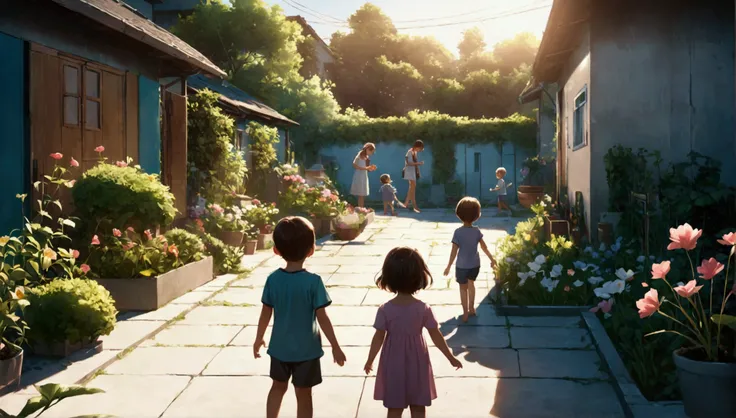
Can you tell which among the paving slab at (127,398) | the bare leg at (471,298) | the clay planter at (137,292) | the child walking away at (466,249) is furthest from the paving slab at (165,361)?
the bare leg at (471,298)

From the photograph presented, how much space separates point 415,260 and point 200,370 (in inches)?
87.7

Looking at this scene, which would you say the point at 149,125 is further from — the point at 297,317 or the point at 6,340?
the point at 297,317

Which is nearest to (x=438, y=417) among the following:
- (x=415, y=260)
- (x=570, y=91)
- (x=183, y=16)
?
(x=415, y=260)

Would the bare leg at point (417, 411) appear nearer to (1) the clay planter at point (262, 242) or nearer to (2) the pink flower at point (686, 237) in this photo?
(2) the pink flower at point (686, 237)

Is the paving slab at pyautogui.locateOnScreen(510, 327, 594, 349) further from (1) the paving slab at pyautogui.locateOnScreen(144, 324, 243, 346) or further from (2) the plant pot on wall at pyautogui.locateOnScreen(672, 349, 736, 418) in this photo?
(1) the paving slab at pyautogui.locateOnScreen(144, 324, 243, 346)

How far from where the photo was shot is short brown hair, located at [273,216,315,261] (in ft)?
12.0

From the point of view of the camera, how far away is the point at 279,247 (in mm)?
3701

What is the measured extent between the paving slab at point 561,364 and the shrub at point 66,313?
3059 millimetres

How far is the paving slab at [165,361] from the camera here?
16.6ft

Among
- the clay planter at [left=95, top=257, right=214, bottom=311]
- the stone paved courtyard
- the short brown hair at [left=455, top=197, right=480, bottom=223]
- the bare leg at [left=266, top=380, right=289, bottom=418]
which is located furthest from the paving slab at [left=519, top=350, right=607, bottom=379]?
the clay planter at [left=95, top=257, right=214, bottom=311]

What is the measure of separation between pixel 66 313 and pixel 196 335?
112cm

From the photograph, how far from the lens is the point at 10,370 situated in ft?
14.9

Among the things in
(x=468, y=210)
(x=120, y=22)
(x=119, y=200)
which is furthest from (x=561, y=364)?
(x=120, y=22)

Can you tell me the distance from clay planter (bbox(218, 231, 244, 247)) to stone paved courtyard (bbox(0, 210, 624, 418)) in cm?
277
